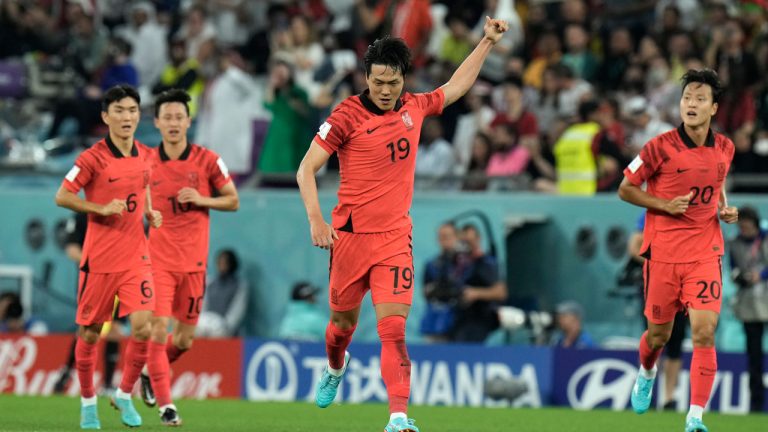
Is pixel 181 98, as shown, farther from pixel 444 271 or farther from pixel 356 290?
pixel 444 271

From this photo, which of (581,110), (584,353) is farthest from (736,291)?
(581,110)

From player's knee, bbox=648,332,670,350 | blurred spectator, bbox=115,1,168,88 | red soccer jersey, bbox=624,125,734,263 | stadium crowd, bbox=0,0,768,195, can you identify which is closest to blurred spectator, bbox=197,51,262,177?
stadium crowd, bbox=0,0,768,195

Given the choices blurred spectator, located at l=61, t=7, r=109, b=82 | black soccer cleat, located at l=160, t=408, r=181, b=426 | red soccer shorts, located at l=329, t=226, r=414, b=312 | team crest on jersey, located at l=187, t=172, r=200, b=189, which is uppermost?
blurred spectator, located at l=61, t=7, r=109, b=82

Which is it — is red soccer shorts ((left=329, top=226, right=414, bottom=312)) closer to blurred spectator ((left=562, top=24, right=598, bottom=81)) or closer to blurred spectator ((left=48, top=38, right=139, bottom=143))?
blurred spectator ((left=562, top=24, right=598, bottom=81))

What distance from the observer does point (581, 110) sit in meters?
19.9

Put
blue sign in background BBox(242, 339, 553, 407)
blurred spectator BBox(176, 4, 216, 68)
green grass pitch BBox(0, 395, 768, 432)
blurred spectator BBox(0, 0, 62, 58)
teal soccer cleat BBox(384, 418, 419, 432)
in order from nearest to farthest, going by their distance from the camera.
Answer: teal soccer cleat BBox(384, 418, 419, 432) → green grass pitch BBox(0, 395, 768, 432) → blue sign in background BBox(242, 339, 553, 407) → blurred spectator BBox(176, 4, 216, 68) → blurred spectator BBox(0, 0, 62, 58)

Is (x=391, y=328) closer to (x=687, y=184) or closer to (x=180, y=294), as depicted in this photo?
(x=687, y=184)

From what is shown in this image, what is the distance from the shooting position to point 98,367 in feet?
65.2

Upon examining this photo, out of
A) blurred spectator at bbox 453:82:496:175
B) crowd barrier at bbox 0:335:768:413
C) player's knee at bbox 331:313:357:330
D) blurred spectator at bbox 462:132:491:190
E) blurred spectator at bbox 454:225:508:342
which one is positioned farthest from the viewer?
blurred spectator at bbox 453:82:496:175

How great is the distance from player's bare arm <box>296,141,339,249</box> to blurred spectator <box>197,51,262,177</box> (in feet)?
35.3

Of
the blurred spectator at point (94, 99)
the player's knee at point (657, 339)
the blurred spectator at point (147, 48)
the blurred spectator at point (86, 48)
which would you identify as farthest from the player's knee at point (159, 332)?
the blurred spectator at point (147, 48)

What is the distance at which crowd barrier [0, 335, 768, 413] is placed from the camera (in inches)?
716

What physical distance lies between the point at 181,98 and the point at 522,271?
796cm

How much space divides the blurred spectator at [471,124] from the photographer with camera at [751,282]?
486 cm
